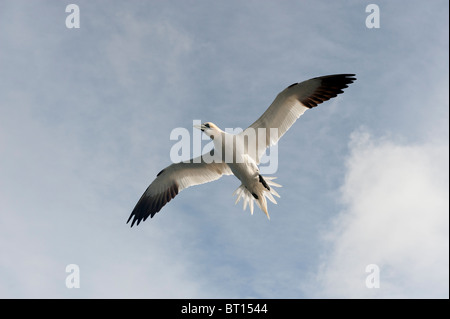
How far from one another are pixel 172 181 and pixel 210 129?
2.70 metres

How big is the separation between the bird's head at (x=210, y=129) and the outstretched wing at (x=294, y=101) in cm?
83

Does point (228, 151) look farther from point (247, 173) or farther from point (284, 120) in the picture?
point (284, 120)

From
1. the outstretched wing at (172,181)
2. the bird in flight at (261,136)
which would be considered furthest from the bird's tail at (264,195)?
the outstretched wing at (172,181)

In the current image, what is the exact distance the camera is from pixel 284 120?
1309cm

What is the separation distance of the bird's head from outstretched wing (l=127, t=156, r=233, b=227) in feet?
4.50

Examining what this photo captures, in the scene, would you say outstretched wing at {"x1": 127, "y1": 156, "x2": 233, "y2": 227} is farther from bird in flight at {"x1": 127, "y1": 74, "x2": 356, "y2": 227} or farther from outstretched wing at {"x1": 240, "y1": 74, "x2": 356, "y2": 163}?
outstretched wing at {"x1": 240, "y1": 74, "x2": 356, "y2": 163}

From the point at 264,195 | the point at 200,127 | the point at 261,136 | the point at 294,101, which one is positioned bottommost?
the point at 264,195

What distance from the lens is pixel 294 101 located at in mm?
12945

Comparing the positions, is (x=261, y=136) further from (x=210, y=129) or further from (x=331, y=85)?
(x=331, y=85)

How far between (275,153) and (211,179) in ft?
8.24

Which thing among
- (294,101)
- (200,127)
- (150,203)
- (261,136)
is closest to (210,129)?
(200,127)

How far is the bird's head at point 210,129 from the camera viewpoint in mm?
13195
